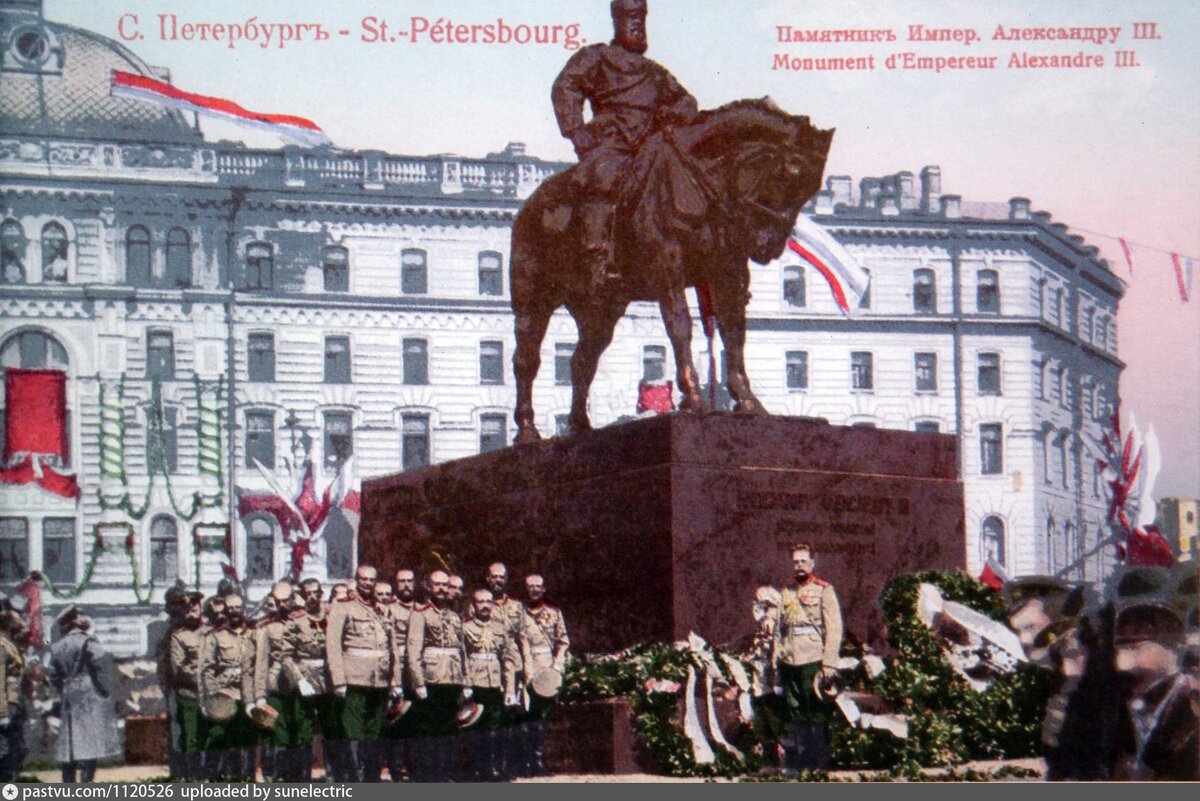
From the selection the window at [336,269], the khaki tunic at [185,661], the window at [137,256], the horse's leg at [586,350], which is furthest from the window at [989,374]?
the khaki tunic at [185,661]

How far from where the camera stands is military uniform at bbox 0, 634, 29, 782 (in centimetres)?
1498

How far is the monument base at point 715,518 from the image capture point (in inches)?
541

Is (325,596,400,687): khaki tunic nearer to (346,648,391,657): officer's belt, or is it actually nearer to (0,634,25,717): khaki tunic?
(346,648,391,657): officer's belt

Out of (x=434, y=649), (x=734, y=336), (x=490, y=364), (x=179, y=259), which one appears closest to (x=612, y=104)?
(x=734, y=336)

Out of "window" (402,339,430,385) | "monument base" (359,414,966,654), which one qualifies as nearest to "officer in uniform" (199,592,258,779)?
"monument base" (359,414,966,654)

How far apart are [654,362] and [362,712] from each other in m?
11.2

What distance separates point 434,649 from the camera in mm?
14000

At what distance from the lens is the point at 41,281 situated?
2020 cm

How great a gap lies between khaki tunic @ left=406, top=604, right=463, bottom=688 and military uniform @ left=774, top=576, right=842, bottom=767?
2.23 m

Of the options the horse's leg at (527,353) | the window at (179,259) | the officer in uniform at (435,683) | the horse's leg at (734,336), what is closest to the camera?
the officer in uniform at (435,683)

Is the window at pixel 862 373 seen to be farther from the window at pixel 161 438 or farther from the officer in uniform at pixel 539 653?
the officer in uniform at pixel 539 653

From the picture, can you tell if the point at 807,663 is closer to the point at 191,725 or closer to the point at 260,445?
the point at 191,725

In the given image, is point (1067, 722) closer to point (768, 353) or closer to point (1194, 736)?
point (1194, 736)

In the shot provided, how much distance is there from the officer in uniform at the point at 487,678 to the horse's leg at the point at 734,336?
2.29 m
